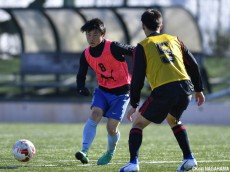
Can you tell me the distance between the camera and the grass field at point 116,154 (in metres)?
8.48

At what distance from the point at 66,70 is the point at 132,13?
2.73 meters

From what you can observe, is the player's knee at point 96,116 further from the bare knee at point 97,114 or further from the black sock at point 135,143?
the black sock at point 135,143

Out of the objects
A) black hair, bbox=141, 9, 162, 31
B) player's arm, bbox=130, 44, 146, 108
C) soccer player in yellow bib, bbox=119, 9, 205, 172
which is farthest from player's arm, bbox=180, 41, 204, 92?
player's arm, bbox=130, 44, 146, 108

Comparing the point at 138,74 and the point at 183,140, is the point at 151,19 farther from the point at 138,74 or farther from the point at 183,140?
the point at 183,140

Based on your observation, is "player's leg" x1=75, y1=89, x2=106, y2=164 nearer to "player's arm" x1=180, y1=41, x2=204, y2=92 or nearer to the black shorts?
the black shorts

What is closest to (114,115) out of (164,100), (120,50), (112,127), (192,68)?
(112,127)

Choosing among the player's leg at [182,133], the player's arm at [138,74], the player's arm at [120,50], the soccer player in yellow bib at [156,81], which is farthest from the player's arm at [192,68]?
the player's arm at [120,50]

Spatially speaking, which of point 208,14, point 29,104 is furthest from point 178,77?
point 208,14

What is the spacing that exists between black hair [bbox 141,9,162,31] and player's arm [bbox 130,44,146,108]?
28 centimetres

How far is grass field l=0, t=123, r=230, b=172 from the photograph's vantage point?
848cm

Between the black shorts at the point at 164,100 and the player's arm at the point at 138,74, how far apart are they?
0.54 ft

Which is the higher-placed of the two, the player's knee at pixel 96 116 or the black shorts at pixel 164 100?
the black shorts at pixel 164 100

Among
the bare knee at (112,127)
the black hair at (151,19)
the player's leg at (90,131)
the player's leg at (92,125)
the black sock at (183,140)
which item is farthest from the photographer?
the bare knee at (112,127)

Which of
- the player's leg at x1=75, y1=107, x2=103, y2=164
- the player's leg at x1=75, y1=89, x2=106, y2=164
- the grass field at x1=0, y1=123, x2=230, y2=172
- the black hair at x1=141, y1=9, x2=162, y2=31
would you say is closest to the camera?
the black hair at x1=141, y1=9, x2=162, y2=31
